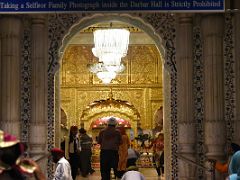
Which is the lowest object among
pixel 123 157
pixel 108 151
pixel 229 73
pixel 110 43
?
pixel 123 157

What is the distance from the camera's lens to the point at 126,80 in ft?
63.3

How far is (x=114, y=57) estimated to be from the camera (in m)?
13.0

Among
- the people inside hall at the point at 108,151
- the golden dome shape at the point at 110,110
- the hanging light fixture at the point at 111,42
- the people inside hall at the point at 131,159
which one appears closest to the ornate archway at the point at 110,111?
the golden dome shape at the point at 110,110

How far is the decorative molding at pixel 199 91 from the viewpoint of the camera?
9852mm

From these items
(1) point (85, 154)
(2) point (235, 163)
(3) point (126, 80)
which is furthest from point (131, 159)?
(3) point (126, 80)

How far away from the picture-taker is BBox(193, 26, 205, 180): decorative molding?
32.3 ft

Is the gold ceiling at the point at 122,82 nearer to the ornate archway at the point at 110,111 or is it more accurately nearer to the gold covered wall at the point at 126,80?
the gold covered wall at the point at 126,80

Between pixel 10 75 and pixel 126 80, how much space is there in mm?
9835

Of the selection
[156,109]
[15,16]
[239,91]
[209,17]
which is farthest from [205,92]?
[156,109]

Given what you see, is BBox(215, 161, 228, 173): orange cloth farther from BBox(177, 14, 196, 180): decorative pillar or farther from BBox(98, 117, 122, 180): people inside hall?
BBox(98, 117, 122, 180): people inside hall

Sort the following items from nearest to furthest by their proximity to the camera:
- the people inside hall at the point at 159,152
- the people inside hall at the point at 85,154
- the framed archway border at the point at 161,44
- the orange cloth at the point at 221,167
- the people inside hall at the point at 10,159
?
the people inside hall at the point at 10,159 < the orange cloth at the point at 221,167 < the framed archway border at the point at 161,44 < the people inside hall at the point at 159,152 < the people inside hall at the point at 85,154

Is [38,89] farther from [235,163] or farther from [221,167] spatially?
[235,163]

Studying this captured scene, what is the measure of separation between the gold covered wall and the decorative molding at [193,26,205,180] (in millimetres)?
9013

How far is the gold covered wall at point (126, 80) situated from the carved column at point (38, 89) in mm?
8977
